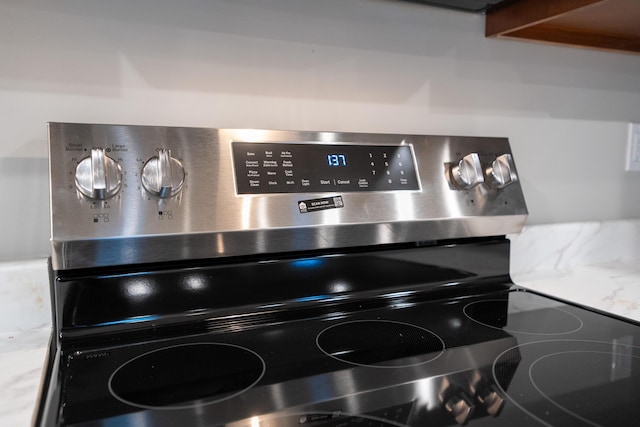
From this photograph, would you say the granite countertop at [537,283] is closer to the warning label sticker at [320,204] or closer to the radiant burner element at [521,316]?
the radiant burner element at [521,316]

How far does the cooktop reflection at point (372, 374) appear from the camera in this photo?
18.5 inches

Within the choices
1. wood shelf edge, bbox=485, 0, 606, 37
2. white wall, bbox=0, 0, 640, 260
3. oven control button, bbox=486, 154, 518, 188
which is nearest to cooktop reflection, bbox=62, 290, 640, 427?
oven control button, bbox=486, 154, 518, 188

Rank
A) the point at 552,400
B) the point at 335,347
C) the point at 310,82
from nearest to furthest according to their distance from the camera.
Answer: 1. the point at 552,400
2. the point at 335,347
3. the point at 310,82

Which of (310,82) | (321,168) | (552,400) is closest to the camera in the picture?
(552,400)

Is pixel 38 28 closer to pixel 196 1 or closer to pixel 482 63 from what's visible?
pixel 196 1

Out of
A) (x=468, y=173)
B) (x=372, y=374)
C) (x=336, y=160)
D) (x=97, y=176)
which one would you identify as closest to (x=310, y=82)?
(x=336, y=160)

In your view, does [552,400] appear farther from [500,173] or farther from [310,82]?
[310,82]

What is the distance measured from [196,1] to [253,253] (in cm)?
45

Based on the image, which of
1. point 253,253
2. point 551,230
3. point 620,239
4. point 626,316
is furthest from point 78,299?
point 620,239

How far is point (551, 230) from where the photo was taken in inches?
42.7

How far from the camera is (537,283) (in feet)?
3.23

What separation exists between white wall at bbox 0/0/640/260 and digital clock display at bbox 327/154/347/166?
15 cm

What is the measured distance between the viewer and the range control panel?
71 cm

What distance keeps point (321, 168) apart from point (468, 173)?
10.6 inches
